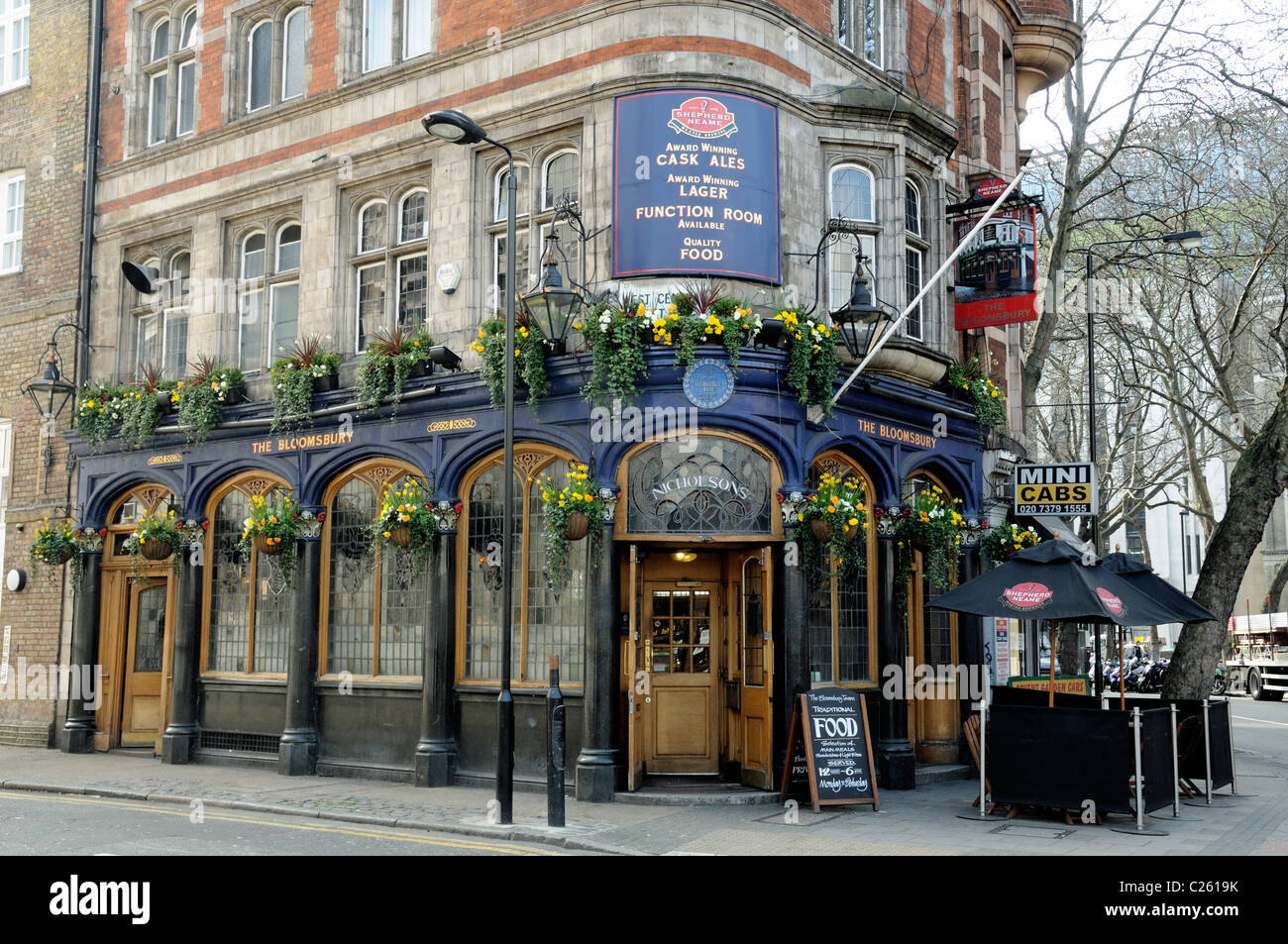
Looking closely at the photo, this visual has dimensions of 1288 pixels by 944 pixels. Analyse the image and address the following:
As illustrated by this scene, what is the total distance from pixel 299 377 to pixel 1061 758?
35.4 feet

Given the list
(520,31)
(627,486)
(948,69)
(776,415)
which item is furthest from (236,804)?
(948,69)

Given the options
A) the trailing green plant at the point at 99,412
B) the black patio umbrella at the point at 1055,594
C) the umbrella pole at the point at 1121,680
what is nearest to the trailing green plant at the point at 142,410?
the trailing green plant at the point at 99,412

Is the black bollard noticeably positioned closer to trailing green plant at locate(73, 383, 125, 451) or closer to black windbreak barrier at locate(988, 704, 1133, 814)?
black windbreak barrier at locate(988, 704, 1133, 814)

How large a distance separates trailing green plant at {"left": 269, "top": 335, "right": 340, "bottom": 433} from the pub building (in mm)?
264

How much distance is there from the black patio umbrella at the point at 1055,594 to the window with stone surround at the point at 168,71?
1410 centimetres

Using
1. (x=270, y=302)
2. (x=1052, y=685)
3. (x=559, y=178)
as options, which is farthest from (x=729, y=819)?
(x=270, y=302)

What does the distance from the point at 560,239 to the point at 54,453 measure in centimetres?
1049

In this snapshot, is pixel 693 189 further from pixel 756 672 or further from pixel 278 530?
pixel 278 530

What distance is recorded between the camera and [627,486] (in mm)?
13922

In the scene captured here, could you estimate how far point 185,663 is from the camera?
17.9 meters

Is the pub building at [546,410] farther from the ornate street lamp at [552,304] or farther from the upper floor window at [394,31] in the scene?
the ornate street lamp at [552,304]

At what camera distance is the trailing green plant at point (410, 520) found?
1525 cm

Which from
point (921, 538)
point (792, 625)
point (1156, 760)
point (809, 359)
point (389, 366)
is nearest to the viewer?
point (1156, 760)

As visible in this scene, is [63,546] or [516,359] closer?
[516,359]
